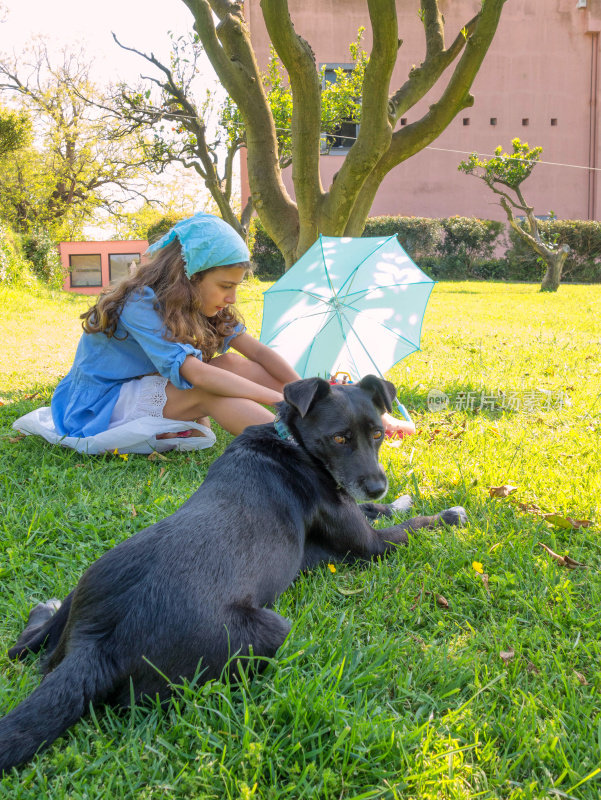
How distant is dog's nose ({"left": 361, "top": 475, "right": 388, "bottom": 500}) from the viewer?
8.16ft

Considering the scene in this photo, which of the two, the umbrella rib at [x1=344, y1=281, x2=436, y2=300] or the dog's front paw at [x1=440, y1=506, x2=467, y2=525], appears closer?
the dog's front paw at [x1=440, y1=506, x2=467, y2=525]

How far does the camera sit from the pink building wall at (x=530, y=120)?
27.3 meters

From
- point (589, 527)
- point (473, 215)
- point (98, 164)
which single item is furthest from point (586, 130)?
point (589, 527)

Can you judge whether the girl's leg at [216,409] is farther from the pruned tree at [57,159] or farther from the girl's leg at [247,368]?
the pruned tree at [57,159]

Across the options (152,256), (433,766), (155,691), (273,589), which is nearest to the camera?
(433,766)

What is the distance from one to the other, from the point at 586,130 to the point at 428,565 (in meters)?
31.2

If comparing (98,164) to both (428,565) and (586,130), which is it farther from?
(428,565)

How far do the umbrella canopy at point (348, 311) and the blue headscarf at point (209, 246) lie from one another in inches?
50.0

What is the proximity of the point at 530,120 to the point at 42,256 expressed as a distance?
2239 centimetres

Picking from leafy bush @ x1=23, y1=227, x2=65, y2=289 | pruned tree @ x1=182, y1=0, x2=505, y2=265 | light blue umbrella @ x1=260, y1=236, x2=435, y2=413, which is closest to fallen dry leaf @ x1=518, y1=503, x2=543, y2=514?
light blue umbrella @ x1=260, y1=236, x2=435, y2=413

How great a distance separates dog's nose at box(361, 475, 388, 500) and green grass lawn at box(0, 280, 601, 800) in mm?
373

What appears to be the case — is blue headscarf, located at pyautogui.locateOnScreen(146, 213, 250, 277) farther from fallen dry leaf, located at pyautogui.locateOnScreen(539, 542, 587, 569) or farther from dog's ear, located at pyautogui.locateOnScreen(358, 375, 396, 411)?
fallen dry leaf, located at pyautogui.locateOnScreen(539, 542, 587, 569)

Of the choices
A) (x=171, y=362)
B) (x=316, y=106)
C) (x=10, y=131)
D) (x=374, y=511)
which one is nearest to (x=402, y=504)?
(x=374, y=511)

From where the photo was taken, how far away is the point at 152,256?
4121 mm
